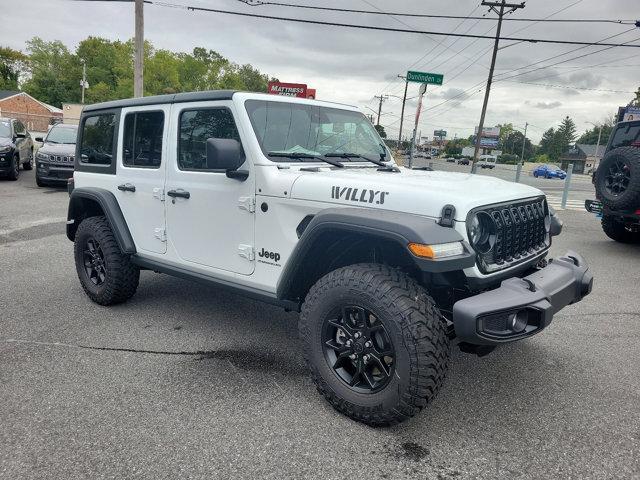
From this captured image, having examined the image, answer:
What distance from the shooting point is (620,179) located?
288 inches

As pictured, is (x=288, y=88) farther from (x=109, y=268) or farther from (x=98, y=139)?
(x=109, y=268)

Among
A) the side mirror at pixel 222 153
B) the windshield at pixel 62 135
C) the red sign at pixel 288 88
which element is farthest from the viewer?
the red sign at pixel 288 88

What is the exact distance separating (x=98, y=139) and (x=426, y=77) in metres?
10.5

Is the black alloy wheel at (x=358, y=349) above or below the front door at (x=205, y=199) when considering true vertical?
below

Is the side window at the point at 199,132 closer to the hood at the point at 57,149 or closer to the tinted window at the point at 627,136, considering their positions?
the tinted window at the point at 627,136

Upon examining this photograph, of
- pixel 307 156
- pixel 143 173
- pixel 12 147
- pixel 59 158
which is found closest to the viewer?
pixel 307 156

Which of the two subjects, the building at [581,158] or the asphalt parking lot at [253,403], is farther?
the building at [581,158]

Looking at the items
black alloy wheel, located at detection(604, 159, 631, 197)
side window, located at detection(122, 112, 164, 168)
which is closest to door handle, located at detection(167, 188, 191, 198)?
side window, located at detection(122, 112, 164, 168)

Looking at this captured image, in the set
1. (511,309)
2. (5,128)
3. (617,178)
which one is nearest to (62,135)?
(5,128)

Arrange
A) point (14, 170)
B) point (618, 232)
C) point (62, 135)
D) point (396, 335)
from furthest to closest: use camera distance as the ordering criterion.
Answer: point (14, 170)
point (62, 135)
point (618, 232)
point (396, 335)

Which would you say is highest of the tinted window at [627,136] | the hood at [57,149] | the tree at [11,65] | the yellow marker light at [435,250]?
the tree at [11,65]

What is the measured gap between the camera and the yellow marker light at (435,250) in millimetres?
2361

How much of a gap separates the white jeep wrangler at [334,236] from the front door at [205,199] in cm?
1

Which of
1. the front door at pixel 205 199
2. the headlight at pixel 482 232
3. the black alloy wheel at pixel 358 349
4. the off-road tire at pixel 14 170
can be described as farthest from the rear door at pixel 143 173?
the off-road tire at pixel 14 170
